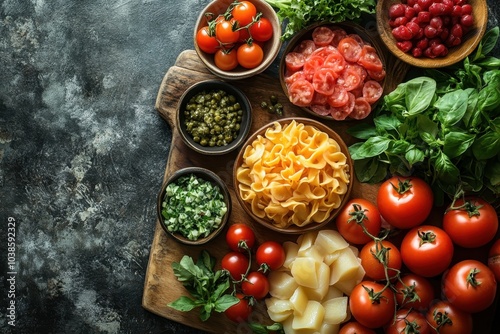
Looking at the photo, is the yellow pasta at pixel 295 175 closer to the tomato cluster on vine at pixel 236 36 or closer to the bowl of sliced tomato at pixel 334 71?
the bowl of sliced tomato at pixel 334 71

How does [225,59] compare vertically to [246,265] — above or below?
above

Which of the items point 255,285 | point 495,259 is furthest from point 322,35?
point 495,259

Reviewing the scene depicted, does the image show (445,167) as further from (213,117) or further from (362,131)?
(213,117)

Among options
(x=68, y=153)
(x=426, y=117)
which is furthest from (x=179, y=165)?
(x=426, y=117)

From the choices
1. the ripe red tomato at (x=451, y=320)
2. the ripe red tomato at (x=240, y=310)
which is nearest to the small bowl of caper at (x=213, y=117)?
the ripe red tomato at (x=240, y=310)

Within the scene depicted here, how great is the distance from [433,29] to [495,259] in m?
1.27

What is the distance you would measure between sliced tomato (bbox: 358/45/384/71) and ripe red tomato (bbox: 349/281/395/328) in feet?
3.80

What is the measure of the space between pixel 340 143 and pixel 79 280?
1751 millimetres

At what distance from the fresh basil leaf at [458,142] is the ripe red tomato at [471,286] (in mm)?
595

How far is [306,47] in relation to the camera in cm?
330

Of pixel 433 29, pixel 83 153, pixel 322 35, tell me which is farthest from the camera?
pixel 83 153

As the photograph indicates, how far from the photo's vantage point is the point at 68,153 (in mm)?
3607

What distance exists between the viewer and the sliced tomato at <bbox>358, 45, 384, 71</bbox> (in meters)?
3.21

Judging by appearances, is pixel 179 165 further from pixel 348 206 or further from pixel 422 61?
pixel 422 61
